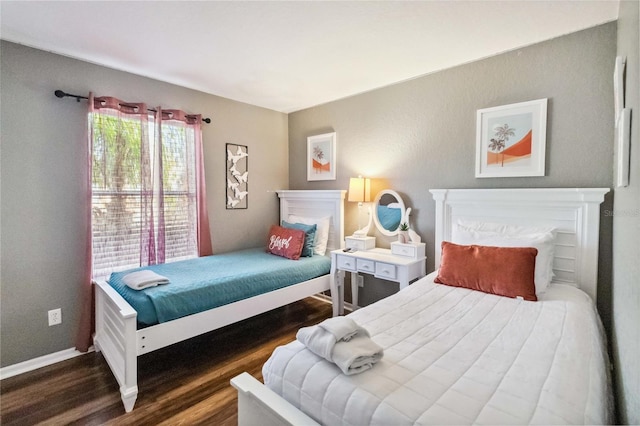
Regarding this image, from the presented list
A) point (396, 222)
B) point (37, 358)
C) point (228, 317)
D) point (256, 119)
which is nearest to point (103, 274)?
point (37, 358)

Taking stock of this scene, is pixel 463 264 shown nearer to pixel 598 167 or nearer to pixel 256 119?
pixel 598 167

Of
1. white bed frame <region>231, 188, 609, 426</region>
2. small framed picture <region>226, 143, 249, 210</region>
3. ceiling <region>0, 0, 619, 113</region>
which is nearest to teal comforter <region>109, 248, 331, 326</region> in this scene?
small framed picture <region>226, 143, 249, 210</region>

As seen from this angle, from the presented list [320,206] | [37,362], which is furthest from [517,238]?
[37,362]

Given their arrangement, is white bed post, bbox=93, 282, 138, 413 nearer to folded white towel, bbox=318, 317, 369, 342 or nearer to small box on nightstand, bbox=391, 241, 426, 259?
folded white towel, bbox=318, 317, 369, 342

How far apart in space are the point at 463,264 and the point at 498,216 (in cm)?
63

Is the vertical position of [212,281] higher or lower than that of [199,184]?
lower

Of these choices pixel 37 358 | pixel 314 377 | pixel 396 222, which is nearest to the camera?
pixel 314 377

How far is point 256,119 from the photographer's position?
3818 mm

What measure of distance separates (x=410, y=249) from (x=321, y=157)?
163cm

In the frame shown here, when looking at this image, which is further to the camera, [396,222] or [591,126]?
[396,222]

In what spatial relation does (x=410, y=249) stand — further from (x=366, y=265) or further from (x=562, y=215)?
(x=562, y=215)

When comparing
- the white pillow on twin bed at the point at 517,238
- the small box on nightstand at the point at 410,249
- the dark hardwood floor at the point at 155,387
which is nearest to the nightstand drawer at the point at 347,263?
the small box on nightstand at the point at 410,249

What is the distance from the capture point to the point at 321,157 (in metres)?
3.74

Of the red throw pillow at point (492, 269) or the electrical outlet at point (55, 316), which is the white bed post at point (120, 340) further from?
the red throw pillow at point (492, 269)
